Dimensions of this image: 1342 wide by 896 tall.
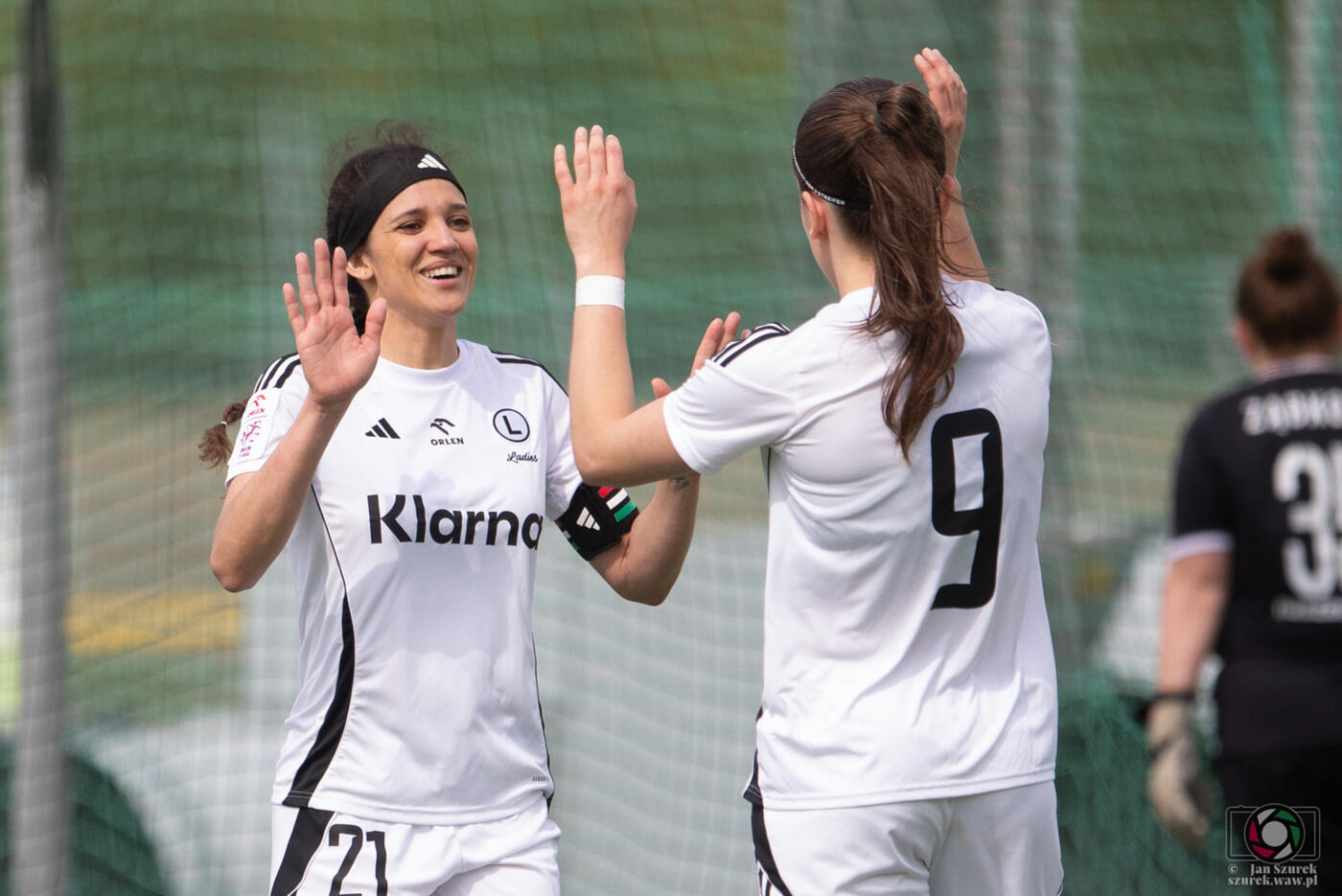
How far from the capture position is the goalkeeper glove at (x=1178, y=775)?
2.39 meters

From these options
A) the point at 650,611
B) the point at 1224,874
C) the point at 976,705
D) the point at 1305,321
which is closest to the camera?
the point at 976,705

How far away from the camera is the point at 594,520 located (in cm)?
292

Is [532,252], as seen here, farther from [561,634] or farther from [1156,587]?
[1156,587]

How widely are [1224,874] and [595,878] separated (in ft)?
6.63

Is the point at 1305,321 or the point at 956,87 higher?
the point at 956,87

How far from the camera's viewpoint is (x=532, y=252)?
22.1ft

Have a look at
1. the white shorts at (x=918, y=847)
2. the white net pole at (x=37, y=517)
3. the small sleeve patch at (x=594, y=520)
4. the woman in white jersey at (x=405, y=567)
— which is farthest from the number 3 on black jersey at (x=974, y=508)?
the white net pole at (x=37, y=517)

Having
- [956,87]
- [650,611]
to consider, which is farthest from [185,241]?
[956,87]

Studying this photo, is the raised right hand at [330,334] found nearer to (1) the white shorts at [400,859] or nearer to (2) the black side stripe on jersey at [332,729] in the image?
(2) the black side stripe on jersey at [332,729]

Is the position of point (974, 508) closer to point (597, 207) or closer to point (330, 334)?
point (597, 207)

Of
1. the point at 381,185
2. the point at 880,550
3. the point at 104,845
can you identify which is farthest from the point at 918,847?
the point at 104,845

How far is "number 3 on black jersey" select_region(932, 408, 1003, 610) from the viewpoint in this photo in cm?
219

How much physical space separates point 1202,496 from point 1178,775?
0.47 m

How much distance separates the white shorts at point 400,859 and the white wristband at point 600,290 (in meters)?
1.00
